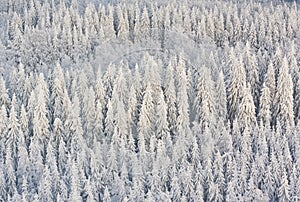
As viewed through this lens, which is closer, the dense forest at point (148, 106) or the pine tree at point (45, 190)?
the pine tree at point (45, 190)

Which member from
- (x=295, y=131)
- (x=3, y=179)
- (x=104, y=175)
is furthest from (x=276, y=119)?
(x=3, y=179)

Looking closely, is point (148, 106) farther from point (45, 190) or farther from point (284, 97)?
point (45, 190)

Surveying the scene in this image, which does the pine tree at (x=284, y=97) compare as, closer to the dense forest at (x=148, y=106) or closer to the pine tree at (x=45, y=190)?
the dense forest at (x=148, y=106)

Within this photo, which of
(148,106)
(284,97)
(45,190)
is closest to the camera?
(45,190)

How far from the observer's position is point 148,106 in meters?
105

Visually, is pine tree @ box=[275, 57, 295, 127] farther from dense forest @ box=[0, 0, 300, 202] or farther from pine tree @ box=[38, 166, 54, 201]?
pine tree @ box=[38, 166, 54, 201]

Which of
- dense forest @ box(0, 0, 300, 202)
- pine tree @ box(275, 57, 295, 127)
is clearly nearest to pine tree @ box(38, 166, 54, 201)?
dense forest @ box(0, 0, 300, 202)

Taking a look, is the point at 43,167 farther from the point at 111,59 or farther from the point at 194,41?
the point at 194,41

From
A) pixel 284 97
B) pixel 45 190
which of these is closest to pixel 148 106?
pixel 284 97

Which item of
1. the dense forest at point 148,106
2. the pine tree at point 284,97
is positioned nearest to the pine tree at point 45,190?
the dense forest at point 148,106

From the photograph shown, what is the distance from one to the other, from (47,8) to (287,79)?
205ft

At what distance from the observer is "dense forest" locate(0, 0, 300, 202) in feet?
294

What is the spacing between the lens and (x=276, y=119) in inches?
4215

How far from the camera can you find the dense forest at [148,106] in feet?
294
